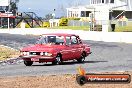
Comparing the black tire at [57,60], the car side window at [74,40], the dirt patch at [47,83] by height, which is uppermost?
the car side window at [74,40]

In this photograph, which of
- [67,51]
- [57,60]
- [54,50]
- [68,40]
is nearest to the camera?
[54,50]

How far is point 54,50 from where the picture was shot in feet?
67.8

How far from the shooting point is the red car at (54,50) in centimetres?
2052

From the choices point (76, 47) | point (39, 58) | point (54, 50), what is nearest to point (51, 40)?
point (54, 50)

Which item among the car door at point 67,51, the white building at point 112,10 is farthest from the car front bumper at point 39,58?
the white building at point 112,10

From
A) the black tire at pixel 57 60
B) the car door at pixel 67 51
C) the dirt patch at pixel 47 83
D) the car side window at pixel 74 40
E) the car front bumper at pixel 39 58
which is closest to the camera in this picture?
the dirt patch at pixel 47 83

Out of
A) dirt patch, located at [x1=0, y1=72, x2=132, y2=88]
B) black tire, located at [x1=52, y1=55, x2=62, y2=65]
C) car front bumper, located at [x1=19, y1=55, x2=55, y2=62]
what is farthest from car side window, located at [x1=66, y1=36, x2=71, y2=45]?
dirt patch, located at [x1=0, y1=72, x2=132, y2=88]

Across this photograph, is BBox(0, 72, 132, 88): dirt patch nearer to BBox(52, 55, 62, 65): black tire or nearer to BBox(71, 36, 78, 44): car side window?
BBox(52, 55, 62, 65): black tire

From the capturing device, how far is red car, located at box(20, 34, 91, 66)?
20.5m

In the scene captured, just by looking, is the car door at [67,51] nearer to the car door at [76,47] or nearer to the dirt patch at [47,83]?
the car door at [76,47]

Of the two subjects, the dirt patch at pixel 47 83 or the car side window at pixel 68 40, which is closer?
the dirt patch at pixel 47 83

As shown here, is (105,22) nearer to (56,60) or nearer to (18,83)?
(56,60)

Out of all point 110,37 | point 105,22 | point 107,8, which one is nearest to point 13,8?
point 107,8

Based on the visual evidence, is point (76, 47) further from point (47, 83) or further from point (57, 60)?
point (47, 83)
